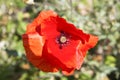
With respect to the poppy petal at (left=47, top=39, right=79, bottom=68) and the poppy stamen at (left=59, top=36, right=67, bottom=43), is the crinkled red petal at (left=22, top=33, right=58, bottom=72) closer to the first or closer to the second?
the poppy petal at (left=47, top=39, right=79, bottom=68)

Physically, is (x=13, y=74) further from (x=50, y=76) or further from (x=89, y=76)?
(x=89, y=76)

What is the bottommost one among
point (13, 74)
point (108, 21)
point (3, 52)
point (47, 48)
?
point (13, 74)

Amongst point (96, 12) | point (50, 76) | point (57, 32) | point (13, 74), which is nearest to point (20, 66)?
point (13, 74)

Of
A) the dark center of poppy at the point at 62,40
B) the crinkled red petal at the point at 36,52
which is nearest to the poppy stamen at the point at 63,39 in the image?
the dark center of poppy at the point at 62,40

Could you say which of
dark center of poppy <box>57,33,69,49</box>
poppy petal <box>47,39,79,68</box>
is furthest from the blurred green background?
poppy petal <box>47,39,79,68</box>

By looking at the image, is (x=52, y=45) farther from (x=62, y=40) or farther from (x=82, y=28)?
(x=82, y=28)

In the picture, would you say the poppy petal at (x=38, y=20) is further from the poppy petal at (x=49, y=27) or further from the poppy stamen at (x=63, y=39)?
the poppy stamen at (x=63, y=39)

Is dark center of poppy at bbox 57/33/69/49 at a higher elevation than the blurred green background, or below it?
higher
